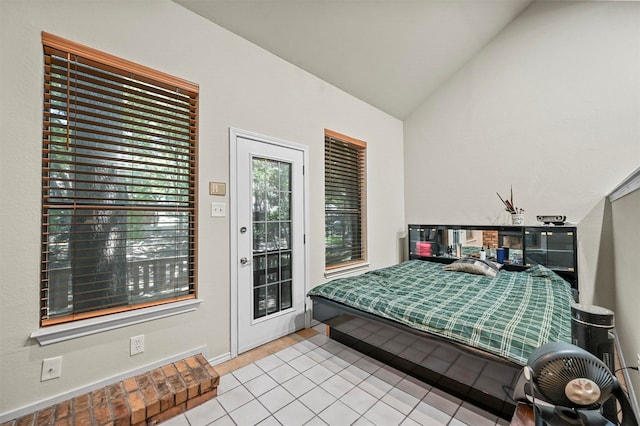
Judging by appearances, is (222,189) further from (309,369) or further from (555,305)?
(555,305)

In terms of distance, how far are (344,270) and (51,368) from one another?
283cm

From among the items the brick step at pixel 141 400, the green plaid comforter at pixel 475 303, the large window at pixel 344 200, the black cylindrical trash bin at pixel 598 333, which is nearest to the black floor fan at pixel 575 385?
the black cylindrical trash bin at pixel 598 333

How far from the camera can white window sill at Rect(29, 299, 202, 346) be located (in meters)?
1.66

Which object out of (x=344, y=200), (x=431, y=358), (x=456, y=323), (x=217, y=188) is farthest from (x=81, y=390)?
(x=344, y=200)

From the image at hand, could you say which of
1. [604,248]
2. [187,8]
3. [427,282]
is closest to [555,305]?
[427,282]

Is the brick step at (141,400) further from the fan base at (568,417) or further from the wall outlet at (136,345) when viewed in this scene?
the fan base at (568,417)

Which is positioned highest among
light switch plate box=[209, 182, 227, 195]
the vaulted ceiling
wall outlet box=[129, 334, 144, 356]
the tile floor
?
the vaulted ceiling

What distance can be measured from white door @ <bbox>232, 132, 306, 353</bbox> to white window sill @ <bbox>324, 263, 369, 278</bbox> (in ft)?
1.48

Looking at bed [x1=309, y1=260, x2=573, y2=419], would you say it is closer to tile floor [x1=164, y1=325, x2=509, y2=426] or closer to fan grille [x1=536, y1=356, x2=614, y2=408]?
tile floor [x1=164, y1=325, x2=509, y2=426]

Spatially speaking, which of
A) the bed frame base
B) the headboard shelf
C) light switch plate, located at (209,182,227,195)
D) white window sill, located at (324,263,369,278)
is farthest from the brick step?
the headboard shelf

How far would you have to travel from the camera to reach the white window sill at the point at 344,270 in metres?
3.47

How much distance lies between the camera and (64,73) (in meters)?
1.78

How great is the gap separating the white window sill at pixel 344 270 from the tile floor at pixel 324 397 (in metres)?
1.10

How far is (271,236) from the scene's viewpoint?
2881mm
